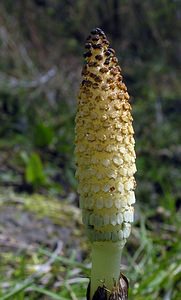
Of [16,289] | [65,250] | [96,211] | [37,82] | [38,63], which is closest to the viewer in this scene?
[96,211]

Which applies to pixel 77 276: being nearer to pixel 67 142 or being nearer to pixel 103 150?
pixel 103 150

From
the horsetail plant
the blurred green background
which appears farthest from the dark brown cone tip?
the blurred green background

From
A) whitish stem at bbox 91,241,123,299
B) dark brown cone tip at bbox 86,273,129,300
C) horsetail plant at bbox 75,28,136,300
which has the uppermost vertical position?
horsetail plant at bbox 75,28,136,300

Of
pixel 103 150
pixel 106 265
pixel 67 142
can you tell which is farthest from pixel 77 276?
pixel 67 142

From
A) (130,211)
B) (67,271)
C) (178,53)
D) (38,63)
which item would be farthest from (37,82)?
(130,211)

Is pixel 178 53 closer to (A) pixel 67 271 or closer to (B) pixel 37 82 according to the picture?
(B) pixel 37 82

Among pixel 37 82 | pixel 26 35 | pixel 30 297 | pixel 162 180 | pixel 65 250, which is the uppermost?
pixel 26 35

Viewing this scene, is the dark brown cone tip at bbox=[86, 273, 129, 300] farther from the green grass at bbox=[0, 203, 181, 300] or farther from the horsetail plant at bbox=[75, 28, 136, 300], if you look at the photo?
the green grass at bbox=[0, 203, 181, 300]
